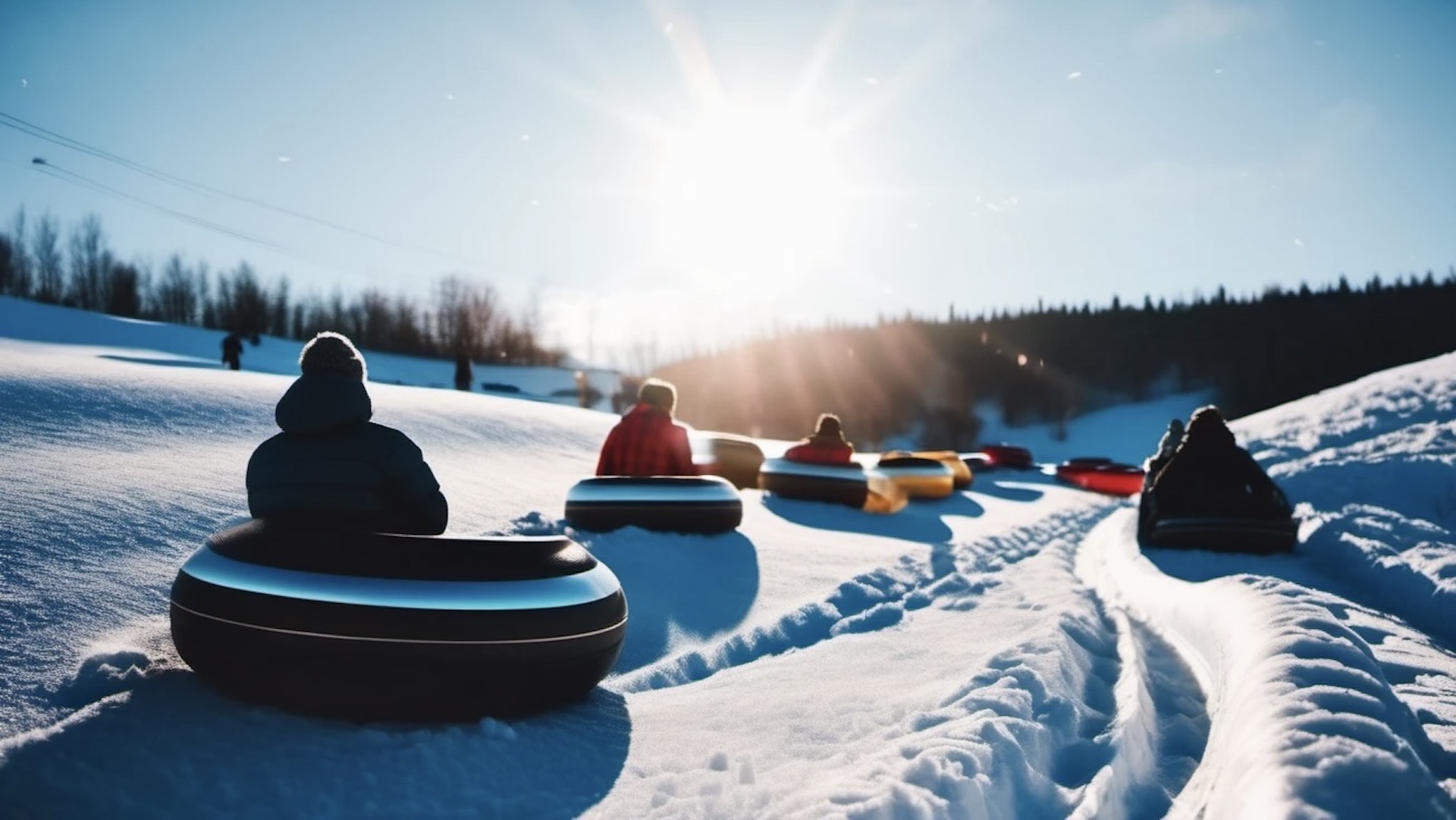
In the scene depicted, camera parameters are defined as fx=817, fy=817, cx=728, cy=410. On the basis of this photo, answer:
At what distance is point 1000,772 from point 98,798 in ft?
8.96

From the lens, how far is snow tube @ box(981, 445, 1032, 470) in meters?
29.3

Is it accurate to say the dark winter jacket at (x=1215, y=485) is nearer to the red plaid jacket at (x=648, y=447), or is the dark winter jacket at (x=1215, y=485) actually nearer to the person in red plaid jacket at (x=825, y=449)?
the person in red plaid jacket at (x=825, y=449)

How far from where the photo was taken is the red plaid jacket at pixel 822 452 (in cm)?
1166

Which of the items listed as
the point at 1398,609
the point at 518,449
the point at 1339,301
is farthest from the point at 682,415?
the point at 1398,609

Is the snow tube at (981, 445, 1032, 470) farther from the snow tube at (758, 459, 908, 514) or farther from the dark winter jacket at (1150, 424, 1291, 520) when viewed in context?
the dark winter jacket at (1150, 424, 1291, 520)

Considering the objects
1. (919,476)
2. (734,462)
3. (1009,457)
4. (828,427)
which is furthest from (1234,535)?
(1009,457)

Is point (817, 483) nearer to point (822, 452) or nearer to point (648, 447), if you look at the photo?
point (822, 452)

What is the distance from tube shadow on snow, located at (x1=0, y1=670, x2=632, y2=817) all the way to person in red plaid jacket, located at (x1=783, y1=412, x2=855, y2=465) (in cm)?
863

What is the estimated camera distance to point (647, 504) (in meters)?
6.90

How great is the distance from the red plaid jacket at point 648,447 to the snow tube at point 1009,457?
74.9ft

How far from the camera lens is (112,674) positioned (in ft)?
10.2

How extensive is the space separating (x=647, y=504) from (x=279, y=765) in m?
4.36

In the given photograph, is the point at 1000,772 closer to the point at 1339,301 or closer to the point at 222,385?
the point at 222,385

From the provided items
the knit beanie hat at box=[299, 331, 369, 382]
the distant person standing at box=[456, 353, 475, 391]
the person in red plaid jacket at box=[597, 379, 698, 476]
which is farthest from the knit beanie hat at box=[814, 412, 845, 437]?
the distant person standing at box=[456, 353, 475, 391]
